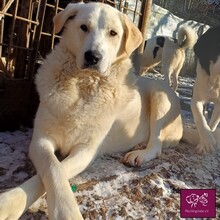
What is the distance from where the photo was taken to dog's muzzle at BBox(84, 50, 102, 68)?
1.98 meters

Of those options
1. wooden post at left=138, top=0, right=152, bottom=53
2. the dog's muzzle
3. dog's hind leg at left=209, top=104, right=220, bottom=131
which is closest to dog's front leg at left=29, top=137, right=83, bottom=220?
the dog's muzzle

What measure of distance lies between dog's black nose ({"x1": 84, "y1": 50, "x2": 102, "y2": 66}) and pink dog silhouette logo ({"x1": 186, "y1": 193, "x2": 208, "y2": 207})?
42.0 inches

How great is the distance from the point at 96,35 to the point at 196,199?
4.15ft

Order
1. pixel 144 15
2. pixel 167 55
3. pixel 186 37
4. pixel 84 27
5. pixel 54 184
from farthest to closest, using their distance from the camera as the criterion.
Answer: pixel 167 55
pixel 186 37
pixel 144 15
pixel 84 27
pixel 54 184

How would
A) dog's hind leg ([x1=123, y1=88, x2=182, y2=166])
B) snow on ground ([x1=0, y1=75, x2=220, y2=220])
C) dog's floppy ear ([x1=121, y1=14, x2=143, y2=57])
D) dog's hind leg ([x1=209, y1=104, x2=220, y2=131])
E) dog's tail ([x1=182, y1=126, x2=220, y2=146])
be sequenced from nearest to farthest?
snow on ground ([x1=0, y1=75, x2=220, y2=220]), dog's floppy ear ([x1=121, y1=14, x2=143, y2=57]), dog's hind leg ([x1=123, y1=88, x2=182, y2=166]), dog's tail ([x1=182, y1=126, x2=220, y2=146]), dog's hind leg ([x1=209, y1=104, x2=220, y2=131])

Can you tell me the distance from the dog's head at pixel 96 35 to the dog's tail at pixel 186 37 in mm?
4669

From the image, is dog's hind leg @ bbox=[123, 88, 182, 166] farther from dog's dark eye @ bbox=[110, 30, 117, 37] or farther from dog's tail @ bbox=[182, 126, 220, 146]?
dog's dark eye @ bbox=[110, 30, 117, 37]

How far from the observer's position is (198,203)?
1.97 metres

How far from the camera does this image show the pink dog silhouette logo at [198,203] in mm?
1839

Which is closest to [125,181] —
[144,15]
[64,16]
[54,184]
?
[54,184]

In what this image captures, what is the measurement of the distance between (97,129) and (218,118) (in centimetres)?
165

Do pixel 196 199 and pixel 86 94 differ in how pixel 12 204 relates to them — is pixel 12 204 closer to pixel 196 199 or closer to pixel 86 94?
pixel 86 94

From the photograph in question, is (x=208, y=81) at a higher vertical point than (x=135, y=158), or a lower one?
higher

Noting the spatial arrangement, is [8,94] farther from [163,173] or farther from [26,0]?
[163,173]
